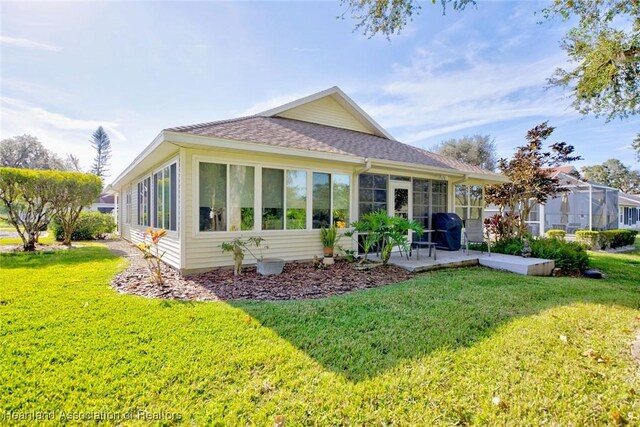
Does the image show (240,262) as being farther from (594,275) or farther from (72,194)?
(594,275)

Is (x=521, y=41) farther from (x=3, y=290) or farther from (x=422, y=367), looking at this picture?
(x=3, y=290)

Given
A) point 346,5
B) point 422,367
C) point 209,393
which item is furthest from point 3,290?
point 346,5

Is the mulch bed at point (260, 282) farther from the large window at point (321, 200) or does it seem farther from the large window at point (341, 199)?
the large window at point (341, 199)

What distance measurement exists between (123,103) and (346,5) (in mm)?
13036

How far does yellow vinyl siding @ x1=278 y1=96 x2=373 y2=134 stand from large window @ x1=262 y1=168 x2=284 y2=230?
12.0ft

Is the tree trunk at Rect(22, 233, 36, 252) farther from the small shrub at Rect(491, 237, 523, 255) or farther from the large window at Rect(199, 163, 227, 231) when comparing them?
the small shrub at Rect(491, 237, 523, 255)

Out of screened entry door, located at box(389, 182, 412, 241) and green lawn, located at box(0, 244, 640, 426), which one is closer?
green lawn, located at box(0, 244, 640, 426)

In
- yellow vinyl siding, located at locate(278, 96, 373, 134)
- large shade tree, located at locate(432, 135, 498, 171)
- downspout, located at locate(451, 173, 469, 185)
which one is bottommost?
downspout, located at locate(451, 173, 469, 185)

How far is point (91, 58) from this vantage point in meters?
9.22

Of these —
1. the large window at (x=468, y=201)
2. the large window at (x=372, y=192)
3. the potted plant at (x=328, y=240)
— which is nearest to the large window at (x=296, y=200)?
the potted plant at (x=328, y=240)

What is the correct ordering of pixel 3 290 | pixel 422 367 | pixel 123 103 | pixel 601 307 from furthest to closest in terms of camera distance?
pixel 123 103 < pixel 3 290 < pixel 601 307 < pixel 422 367

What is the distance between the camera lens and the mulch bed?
201 inches

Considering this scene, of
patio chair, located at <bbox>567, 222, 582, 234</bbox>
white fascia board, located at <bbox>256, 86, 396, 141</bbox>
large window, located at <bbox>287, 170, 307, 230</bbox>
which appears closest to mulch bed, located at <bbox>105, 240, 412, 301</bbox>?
large window, located at <bbox>287, 170, 307, 230</bbox>

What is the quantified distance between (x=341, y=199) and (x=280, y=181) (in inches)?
75.1
